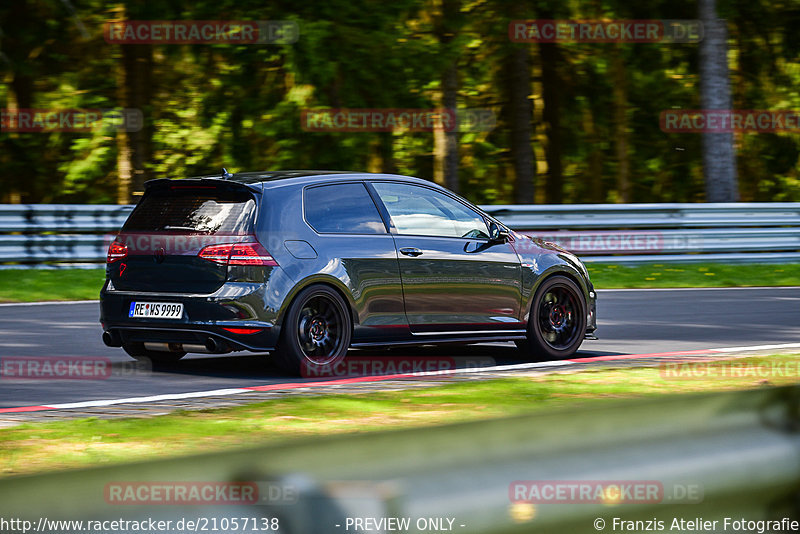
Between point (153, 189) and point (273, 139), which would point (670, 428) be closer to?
point (153, 189)

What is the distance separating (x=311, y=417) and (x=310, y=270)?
2133mm

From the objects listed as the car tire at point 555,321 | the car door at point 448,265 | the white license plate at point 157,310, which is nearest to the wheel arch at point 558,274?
the car tire at point 555,321

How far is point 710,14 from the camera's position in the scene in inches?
923

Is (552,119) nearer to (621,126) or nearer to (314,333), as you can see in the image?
(621,126)

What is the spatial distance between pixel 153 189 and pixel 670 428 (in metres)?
7.49

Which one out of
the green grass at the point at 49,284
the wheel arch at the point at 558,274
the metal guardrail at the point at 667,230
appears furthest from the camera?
the metal guardrail at the point at 667,230

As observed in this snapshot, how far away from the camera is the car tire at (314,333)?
9453 millimetres

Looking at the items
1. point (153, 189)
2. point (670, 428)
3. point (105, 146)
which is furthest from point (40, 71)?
point (670, 428)

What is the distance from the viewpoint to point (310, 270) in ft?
31.3

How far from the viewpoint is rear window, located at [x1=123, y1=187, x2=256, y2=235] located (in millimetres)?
9516

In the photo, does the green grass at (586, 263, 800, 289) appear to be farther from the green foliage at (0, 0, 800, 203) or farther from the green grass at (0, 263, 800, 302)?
the green foliage at (0, 0, 800, 203)

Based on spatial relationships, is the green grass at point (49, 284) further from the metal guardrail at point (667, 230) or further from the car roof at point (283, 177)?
the car roof at point (283, 177)

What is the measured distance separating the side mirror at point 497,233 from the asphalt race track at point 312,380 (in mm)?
1022

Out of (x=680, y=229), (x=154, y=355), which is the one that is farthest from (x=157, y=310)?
(x=680, y=229)
